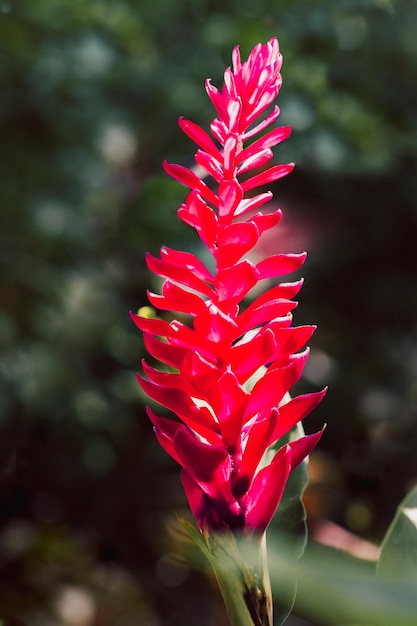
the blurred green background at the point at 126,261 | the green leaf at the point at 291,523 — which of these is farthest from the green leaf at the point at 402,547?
the blurred green background at the point at 126,261

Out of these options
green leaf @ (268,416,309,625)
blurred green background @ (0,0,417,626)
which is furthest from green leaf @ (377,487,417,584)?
blurred green background @ (0,0,417,626)

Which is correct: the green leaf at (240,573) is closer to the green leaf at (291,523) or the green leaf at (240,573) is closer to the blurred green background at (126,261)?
the green leaf at (291,523)

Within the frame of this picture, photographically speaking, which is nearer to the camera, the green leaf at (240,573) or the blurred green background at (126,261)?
the green leaf at (240,573)

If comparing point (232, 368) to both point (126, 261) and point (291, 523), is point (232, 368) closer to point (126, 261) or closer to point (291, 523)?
point (291, 523)

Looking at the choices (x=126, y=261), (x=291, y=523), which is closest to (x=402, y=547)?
(x=291, y=523)

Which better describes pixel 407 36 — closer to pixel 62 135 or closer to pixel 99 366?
pixel 62 135
